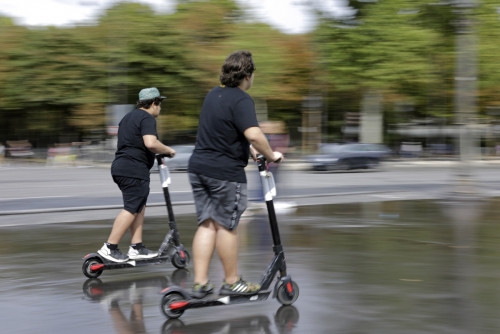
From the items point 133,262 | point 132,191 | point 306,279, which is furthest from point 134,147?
point 306,279

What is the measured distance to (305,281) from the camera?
258 inches

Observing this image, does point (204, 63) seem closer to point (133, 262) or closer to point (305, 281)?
point (133, 262)

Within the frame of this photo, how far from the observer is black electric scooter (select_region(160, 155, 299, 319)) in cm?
529

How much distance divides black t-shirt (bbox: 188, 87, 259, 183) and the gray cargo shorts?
0.05 metres

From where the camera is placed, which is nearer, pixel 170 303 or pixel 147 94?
pixel 170 303

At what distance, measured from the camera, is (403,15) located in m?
38.9

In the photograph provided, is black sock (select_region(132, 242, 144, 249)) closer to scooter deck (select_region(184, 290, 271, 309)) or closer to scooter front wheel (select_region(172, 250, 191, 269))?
scooter front wheel (select_region(172, 250, 191, 269))

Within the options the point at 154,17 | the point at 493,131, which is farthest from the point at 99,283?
the point at 493,131

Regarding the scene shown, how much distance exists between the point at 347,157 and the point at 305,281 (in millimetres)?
26848

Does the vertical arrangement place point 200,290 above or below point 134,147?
below

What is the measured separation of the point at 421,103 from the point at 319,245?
43.5 metres

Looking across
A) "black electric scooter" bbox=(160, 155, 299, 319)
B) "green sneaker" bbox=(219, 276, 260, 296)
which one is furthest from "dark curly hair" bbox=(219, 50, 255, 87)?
"green sneaker" bbox=(219, 276, 260, 296)

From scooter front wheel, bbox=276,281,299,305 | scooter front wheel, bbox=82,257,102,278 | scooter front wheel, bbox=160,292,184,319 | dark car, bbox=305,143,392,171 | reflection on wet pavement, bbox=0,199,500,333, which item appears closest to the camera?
reflection on wet pavement, bbox=0,199,500,333

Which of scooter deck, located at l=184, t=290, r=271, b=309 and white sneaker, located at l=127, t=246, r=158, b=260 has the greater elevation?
scooter deck, located at l=184, t=290, r=271, b=309
